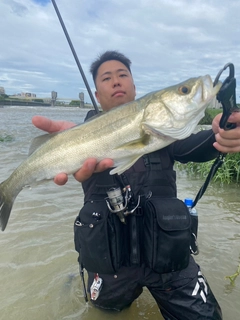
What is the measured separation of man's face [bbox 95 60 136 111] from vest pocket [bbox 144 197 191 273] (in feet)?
4.68

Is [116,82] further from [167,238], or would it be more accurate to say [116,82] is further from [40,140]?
[167,238]

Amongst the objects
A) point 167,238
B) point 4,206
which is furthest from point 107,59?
point 167,238

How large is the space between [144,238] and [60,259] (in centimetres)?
179

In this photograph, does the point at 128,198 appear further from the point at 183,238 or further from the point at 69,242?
the point at 69,242

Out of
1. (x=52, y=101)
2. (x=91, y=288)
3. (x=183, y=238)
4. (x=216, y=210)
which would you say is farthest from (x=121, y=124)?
(x=52, y=101)

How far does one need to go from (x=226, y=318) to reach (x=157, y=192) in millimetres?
1417

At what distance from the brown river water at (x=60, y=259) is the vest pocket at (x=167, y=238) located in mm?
844

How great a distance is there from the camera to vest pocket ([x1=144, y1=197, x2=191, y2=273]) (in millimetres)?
2686

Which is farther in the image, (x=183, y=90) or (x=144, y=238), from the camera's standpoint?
(x=144, y=238)

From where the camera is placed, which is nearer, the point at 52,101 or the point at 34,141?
the point at 34,141

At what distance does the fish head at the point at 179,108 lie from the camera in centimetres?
235

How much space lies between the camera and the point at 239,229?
4926mm

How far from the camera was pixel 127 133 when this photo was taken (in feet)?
8.39

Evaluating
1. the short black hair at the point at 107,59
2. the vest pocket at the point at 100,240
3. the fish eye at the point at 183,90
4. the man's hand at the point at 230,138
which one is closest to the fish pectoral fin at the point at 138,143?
the fish eye at the point at 183,90
